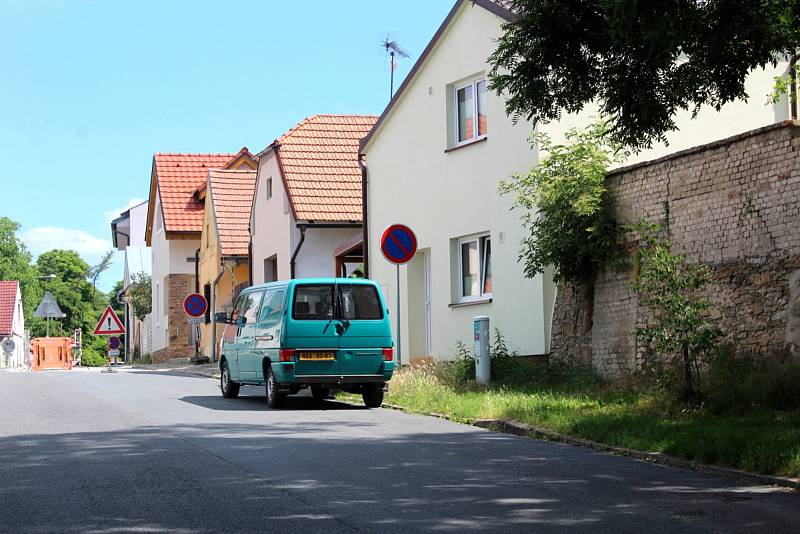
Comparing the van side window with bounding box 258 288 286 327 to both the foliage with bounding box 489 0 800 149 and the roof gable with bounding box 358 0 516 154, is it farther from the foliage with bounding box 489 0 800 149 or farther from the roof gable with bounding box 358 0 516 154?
the foliage with bounding box 489 0 800 149

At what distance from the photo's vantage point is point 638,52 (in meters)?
11.5

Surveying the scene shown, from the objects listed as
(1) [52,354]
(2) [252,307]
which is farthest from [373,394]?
(1) [52,354]

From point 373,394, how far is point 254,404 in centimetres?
213

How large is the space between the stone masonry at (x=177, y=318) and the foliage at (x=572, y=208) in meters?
35.8

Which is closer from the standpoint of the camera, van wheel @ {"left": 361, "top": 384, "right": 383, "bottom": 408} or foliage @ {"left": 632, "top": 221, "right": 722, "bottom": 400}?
foliage @ {"left": 632, "top": 221, "right": 722, "bottom": 400}

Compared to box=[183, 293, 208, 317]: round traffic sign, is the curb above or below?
below

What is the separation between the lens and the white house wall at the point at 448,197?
21047 mm

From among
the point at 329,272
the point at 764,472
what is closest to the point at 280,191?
the point at 329,272

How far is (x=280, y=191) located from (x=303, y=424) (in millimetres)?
21045

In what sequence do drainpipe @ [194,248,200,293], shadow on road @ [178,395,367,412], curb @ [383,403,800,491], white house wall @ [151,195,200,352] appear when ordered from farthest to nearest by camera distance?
white house wall @ [151,195,200,352] < drainpipe @ [194,248,200,293] < shadow on road @ [178,395,367,412] < curb @ [383,403,800,491]

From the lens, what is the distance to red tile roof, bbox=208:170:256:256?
140 ft

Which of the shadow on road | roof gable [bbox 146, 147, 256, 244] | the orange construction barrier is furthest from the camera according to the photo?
roof gable [bbox 146, 147, 256, 244]

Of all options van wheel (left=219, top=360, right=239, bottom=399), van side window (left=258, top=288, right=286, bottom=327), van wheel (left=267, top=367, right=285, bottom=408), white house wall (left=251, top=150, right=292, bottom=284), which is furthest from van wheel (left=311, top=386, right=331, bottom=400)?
white house wall (left=251, top=150, right=292, bottom=284)

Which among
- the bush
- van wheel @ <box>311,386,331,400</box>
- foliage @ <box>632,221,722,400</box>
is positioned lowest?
the bush
